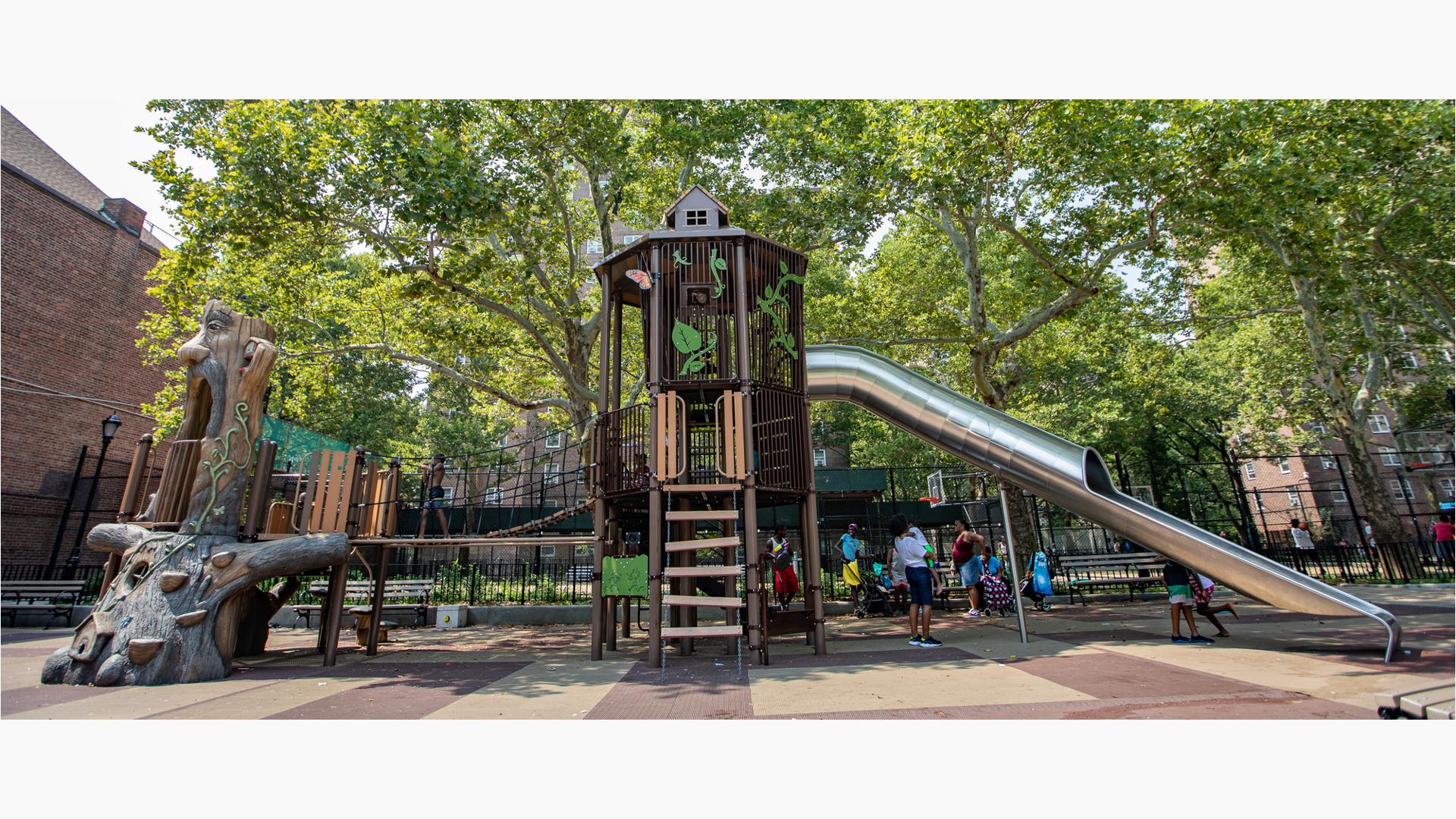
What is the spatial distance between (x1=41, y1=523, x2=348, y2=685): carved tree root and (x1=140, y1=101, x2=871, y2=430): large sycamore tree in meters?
5.57

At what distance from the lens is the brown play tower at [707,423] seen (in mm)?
8039

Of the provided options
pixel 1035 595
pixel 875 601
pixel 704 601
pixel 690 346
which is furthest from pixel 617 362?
pixel 1035 595

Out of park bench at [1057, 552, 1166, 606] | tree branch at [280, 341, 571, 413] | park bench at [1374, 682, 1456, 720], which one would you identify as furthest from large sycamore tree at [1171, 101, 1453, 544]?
tree branch at [280, 341, 571, 413]

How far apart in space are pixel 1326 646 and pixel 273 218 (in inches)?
631

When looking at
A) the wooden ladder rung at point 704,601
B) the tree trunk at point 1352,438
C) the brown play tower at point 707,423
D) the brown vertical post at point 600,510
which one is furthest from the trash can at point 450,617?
the tree trunk at point 1352,438

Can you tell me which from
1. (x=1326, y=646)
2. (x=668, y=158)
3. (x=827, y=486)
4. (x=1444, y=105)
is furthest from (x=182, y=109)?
(x=1326, y=646)

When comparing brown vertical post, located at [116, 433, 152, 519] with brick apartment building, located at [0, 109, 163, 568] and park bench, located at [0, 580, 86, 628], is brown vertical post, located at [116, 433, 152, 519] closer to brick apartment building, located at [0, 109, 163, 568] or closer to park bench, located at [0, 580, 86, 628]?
park bench, located at [0, 580, 86, 628]

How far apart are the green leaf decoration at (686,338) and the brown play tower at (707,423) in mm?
15

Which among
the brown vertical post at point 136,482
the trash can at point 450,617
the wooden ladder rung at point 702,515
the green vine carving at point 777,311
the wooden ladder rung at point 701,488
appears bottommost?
the trash can at point 450,617

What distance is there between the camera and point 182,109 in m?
11.7

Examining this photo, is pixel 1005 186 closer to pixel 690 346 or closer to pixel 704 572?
pixel 690 346

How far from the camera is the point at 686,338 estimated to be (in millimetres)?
8789

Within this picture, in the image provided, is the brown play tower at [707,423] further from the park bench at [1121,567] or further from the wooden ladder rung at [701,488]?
the park bench at [1121,567]

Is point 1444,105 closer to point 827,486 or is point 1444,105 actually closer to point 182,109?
point 827,486
